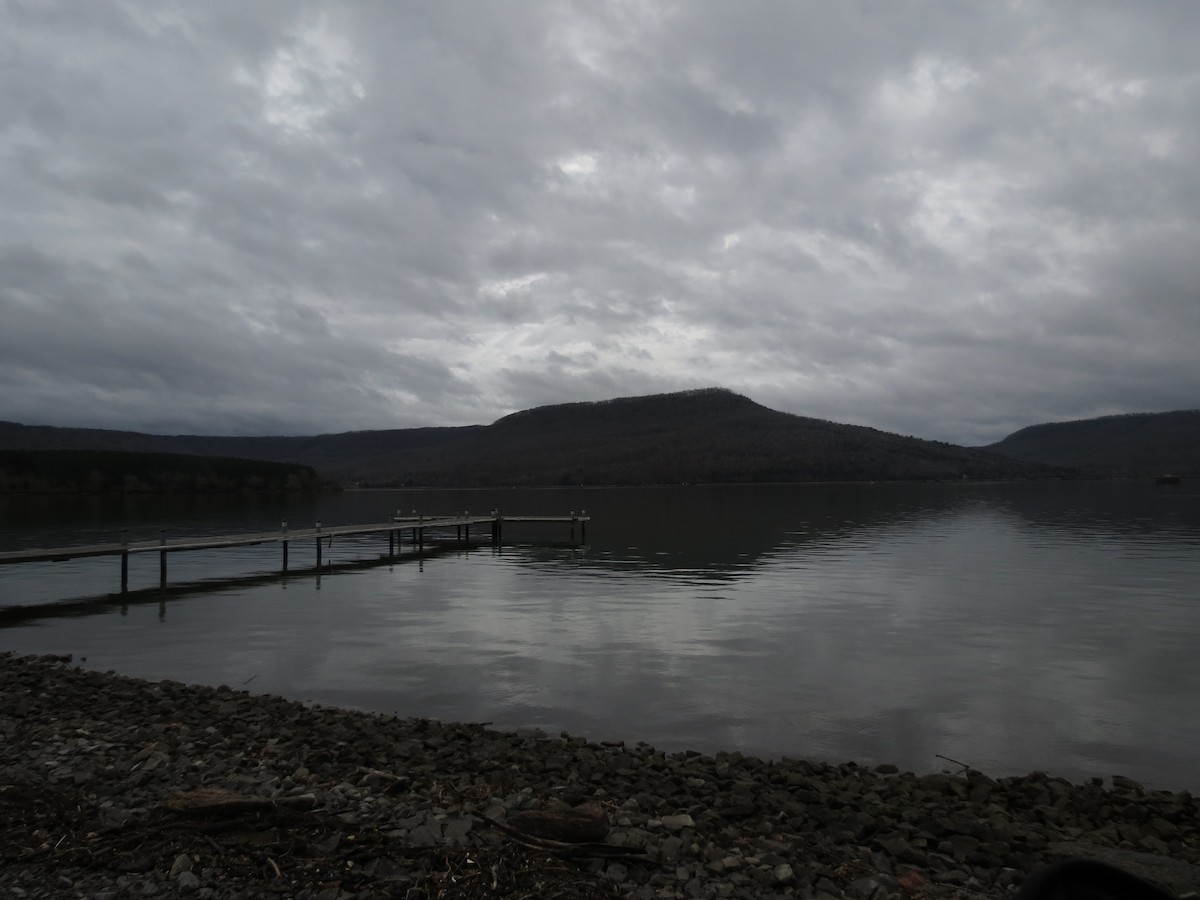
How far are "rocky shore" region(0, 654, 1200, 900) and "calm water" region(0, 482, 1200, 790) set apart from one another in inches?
78.1

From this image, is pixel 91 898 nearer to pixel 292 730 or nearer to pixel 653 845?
pixel 653 845

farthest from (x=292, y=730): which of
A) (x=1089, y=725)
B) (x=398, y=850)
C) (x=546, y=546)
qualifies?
(x=546, y=546)

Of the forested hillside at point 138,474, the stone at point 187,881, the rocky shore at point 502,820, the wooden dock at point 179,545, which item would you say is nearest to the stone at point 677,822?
the rocky shore at point 502,820

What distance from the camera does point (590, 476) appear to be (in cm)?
19788

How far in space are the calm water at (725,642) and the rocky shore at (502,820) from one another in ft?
6.51

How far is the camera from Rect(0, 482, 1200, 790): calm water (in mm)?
13500

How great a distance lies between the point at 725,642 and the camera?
2045cm

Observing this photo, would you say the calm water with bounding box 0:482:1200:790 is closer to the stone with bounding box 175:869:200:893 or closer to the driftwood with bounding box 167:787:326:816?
the driftwood with bounding box 167:787:326:816

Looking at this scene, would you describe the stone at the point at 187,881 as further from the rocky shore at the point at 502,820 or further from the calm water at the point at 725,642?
the calm water at the point at 725,642

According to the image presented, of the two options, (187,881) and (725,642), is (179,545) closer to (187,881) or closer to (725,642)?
(725,642)

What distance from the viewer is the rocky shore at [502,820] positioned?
6754 mm

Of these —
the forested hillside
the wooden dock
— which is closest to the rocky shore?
the wooden dock

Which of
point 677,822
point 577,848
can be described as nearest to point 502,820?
point 577,848

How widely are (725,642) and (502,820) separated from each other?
1325 centimetres
